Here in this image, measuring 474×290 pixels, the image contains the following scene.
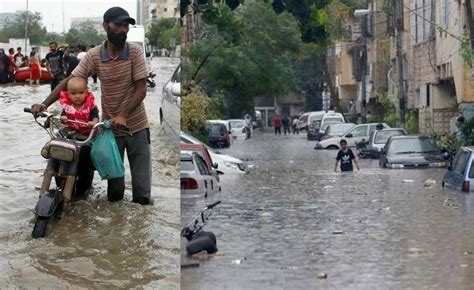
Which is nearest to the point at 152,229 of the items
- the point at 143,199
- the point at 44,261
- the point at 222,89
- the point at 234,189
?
the point at 143,199

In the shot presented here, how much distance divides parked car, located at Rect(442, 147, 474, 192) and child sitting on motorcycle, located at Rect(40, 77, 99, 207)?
519 cm

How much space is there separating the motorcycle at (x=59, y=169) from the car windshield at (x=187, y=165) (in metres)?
0.91

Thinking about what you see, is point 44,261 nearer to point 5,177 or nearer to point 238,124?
point 5,177

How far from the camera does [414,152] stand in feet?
42.7

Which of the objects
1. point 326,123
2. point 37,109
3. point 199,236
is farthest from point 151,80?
point 326,123

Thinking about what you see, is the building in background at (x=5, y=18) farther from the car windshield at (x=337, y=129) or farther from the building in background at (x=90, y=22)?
the car windshield at (x=337, y=129)

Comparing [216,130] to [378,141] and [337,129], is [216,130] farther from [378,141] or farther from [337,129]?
[337,129]

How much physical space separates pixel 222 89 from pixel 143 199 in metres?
5.83

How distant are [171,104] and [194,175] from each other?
3.49 ft

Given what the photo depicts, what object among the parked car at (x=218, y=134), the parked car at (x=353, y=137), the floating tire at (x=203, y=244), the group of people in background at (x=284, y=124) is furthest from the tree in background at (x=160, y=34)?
the group of people in background at (x=284, y=124)

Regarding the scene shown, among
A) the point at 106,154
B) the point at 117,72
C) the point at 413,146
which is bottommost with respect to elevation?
the point at 413,146

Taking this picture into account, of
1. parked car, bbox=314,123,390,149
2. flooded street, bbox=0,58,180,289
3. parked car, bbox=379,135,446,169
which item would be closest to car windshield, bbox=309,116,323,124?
parked car, bbox=314,123,390,149

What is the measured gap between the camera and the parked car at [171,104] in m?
7.05

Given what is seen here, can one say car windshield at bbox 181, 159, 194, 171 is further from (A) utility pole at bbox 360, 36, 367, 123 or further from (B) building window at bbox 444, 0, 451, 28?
(A) utility pole at bbox 360, 36, 367, 123
